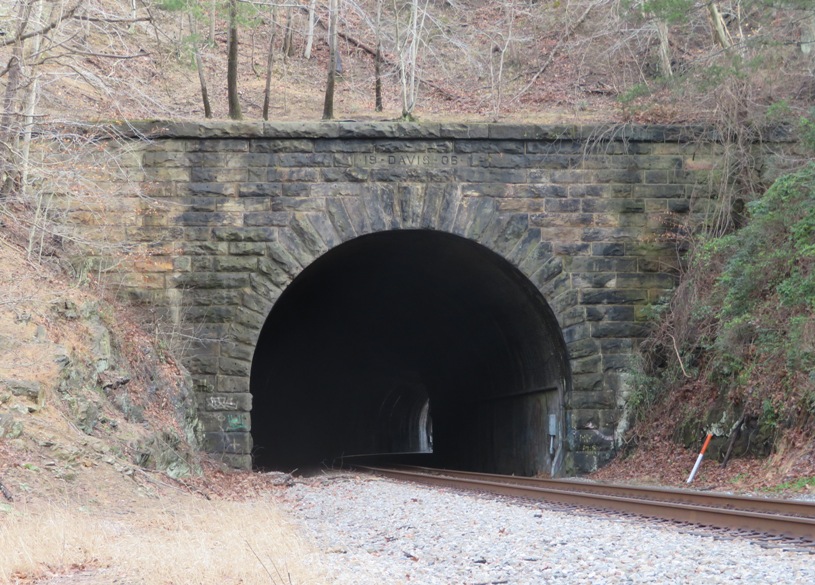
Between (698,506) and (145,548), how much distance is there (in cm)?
452

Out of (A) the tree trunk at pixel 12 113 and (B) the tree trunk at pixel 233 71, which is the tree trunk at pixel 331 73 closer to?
(B) the tree trunk at pixel 233 71

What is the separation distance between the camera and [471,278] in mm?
17516

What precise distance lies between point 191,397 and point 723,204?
8.43 meters

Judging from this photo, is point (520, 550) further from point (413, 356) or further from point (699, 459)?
point (413, 356)

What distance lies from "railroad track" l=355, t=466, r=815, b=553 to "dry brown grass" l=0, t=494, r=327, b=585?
3.05 meters

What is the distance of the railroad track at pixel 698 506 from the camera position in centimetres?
690

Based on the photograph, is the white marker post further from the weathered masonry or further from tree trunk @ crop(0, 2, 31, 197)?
tree trunk @ crop(0, 2, 31, 197)

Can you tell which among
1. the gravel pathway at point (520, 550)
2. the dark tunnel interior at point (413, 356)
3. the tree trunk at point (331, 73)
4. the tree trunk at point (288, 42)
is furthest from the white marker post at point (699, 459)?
the tree trunk at point (288, 42)

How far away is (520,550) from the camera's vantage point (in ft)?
21.7

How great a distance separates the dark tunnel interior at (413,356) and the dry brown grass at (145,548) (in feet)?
26.1

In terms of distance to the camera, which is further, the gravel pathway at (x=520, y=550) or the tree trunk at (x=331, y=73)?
the tree trunk at (x=331, y=73)

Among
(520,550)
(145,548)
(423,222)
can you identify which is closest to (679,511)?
(520,550)

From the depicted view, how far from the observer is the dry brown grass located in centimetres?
562

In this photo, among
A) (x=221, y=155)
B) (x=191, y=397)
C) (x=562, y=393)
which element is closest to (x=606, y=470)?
(x=562, y=393)
